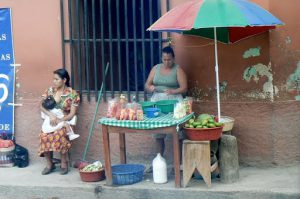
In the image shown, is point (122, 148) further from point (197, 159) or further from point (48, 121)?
point (197, 159)

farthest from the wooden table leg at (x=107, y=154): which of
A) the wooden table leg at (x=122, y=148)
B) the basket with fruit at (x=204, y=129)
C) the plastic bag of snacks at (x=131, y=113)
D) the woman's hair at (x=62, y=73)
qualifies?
the woman's hair at (x=62, y=73)

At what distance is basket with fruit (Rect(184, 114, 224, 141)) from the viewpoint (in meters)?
6.50

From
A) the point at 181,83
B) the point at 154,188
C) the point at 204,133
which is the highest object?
the point at 181,83

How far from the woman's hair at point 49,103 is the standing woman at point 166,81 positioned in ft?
4.01

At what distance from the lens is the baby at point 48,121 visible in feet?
24.5

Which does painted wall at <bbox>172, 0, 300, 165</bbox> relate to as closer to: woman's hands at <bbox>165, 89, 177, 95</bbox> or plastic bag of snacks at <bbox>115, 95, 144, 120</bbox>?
woman's hands at <bbox>165, 89, 177, 95</bbox>

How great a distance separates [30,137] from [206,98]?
250 cm

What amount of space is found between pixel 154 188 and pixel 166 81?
1369mm

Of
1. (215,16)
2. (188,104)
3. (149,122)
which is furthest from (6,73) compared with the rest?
(215,16)

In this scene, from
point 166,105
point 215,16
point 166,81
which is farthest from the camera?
point 166,81

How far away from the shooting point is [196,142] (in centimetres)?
655

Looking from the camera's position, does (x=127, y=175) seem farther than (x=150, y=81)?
No

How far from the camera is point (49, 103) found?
299 inches

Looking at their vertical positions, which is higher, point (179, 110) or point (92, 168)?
point (179, 110)
